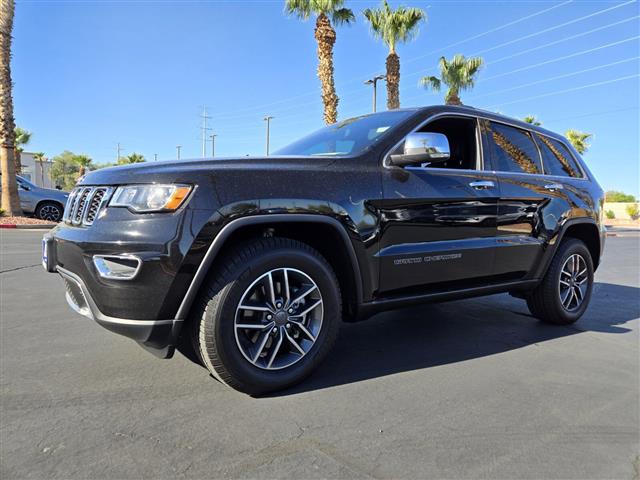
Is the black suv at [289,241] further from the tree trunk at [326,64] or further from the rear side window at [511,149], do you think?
the tree trunk at [326,64]

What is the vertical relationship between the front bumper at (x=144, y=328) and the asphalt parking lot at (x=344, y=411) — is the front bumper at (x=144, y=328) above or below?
above

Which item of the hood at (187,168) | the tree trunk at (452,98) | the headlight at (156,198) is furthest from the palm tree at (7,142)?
the tree trunk at (452,98)

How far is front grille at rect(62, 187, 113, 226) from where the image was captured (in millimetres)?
2493

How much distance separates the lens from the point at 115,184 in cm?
247

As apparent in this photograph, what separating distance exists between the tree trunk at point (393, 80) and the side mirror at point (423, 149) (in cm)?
1778

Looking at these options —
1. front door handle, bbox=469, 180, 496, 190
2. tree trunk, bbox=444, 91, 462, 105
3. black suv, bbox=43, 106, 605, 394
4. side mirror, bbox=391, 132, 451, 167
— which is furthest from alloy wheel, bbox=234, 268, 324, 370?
tree trunk, bbox=444, 91, 462, 105

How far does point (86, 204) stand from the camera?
8.57ft

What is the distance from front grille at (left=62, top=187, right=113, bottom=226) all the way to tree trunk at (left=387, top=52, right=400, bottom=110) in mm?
18534

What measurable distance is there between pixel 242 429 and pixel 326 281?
937 millimetres

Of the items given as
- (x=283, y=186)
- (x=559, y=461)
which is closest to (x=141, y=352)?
(x=283, y=186)

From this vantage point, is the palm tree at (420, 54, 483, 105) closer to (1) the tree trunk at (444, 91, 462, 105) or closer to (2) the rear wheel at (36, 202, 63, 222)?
(1) the tree trunk at (444, 91, 462, 105)

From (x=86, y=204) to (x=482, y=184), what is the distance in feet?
9.26

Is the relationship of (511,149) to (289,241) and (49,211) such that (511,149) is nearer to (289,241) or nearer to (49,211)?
(289,241)

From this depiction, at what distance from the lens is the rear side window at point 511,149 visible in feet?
13.0
